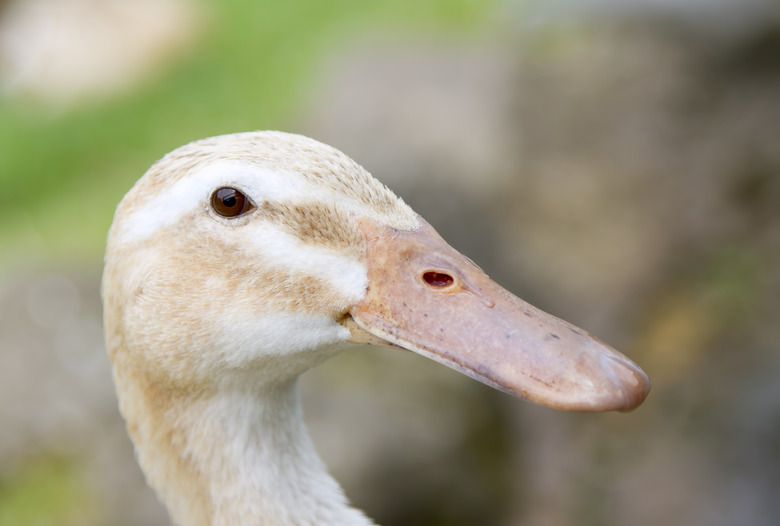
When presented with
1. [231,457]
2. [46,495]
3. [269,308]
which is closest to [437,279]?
[269,308]

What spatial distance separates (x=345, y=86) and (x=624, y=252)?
2.42 metres

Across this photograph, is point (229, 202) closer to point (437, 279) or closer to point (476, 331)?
point (437, 279)

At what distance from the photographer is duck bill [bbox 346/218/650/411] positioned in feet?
5.31

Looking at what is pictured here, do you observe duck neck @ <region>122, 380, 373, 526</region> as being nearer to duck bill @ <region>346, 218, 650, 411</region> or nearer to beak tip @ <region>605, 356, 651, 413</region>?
duck bill @ <region>346, 218, 650, 411</region>

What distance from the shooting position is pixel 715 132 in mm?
5859

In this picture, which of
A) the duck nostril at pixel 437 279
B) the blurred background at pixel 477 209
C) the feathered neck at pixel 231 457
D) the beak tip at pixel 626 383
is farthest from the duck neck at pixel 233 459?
the blurred background at pixel 477 209

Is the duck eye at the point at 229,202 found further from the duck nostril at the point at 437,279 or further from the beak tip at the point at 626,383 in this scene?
the beak tip at the point at 626,383

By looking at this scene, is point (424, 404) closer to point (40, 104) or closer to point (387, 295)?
point (387, 295)

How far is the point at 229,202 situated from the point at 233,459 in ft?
2.20

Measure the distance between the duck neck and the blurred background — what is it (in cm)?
187

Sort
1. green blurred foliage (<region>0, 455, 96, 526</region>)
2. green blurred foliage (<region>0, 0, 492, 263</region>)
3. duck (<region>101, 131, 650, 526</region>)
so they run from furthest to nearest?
green blurred foliage (<region>0, 0, 492, 263</region>) → green blurred foliage (<region>0, 455, 96, 526</region>) → duck (<region>101, 131, 650, 526</region>)

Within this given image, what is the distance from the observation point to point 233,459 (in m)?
2.10

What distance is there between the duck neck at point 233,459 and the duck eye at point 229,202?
17.6 inches

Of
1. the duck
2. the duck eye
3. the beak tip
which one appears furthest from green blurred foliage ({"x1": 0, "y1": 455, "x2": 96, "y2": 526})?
the beak tip
